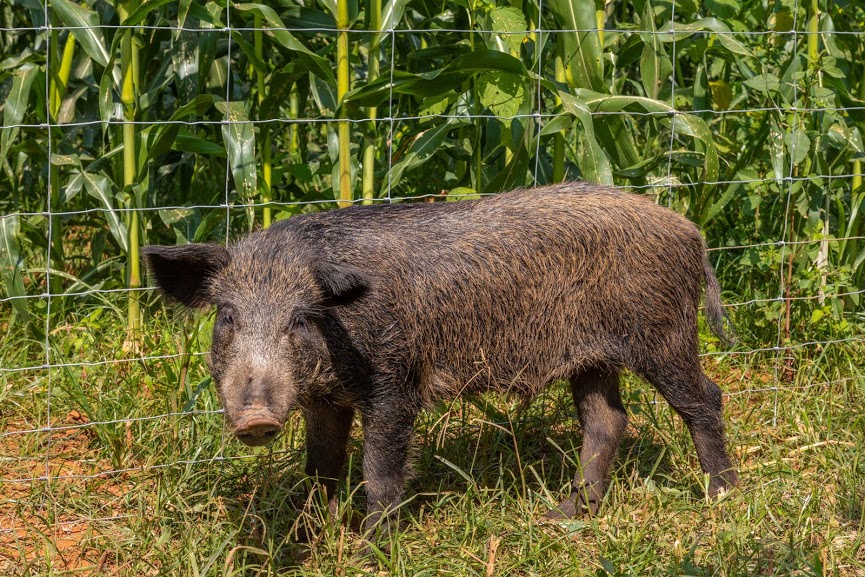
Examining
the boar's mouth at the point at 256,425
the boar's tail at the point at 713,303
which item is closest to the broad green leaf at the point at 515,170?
Answer: the boar's tail at the point at 713,303

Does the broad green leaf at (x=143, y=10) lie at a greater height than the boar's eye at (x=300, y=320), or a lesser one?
greater

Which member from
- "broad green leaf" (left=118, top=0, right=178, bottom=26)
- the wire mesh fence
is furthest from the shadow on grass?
"broad green leaf" (left=118, top=0, right=178, bottom=26)

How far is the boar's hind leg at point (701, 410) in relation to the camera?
14.8ft

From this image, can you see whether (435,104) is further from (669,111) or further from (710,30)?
(710,30)

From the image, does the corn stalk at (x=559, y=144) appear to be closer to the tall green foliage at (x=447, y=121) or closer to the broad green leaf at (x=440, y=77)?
the tall green foliage at (x=447, y=121)

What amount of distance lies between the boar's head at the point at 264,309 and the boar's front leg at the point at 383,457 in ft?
1.00

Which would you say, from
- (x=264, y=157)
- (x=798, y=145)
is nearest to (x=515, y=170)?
(x=264, y=157)

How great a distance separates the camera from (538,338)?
4402 millimetres

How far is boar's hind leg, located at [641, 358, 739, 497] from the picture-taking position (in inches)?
177

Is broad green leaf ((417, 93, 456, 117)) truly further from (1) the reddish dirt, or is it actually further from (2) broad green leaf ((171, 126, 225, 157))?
(1) the reddish dirt

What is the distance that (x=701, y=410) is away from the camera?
4.56 m

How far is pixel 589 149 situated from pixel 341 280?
174cm

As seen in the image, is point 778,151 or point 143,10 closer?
point 143,10

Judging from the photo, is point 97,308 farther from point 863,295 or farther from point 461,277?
point 863,295
